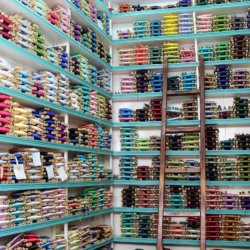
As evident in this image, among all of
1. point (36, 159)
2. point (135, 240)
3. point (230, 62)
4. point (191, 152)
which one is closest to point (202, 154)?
point (191, 152)

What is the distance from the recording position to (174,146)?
5934 mm

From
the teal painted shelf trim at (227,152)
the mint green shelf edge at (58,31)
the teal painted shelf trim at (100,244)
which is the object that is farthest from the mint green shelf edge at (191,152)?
the mint green shelf edge at (58,31)

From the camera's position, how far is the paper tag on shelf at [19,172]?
11.9ft

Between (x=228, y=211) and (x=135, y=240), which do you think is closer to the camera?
(x=228, y=211)

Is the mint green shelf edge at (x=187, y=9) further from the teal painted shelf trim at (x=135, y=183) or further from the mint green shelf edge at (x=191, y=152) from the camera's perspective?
the teal painted shelf trim at (x=135, y=183)

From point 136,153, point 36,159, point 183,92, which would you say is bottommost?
point 36,159

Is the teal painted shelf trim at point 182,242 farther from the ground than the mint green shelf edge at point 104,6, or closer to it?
closer to it

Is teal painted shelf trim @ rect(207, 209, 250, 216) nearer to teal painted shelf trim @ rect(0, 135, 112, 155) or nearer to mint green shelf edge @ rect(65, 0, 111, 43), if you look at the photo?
teal painted shelf trim @ rect(0, 135, 112, 155)

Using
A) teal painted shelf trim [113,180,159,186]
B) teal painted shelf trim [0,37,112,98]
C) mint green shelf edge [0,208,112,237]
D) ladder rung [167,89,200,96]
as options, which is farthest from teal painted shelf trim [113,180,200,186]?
teal painted shelf trim [0,37,112,98]

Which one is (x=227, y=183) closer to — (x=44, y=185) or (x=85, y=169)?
(x=85, y=169)

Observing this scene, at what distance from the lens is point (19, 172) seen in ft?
12.0

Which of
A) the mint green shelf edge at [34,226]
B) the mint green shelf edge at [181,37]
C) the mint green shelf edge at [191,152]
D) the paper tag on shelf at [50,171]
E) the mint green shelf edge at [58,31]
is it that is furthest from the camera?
the mint green shelf edge at [181,37]

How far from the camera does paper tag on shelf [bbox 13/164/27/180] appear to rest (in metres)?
3.62

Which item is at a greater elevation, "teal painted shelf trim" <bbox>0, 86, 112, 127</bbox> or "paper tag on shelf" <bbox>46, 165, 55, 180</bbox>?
"teal painted shelf trim" <bbox>0, 86, 112, 127</bbox>
